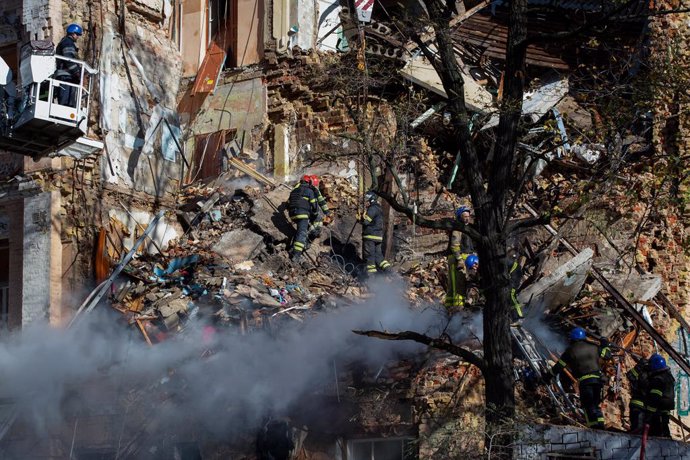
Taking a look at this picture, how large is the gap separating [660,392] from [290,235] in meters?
8.28

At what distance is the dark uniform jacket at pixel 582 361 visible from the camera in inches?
538

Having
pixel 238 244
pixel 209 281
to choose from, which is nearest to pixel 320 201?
pixel 238 244

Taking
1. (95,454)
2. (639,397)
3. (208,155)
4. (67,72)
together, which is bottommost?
(95,454)

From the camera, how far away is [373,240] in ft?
61.9

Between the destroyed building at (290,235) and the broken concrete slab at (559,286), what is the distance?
0.03 metres

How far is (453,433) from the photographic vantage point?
44.8ft

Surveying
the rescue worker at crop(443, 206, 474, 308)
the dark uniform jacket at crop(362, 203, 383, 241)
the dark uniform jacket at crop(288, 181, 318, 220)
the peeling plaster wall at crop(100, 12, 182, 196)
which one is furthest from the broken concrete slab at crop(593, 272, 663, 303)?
the peeling plaster wall at crop(100, 12, 182, 196)

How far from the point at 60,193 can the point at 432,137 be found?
301 inches

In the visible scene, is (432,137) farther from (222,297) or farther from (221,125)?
(222,297)

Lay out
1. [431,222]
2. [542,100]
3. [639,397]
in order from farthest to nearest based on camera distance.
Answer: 1. [542,100]
2. [639,397]
3. [431,222]

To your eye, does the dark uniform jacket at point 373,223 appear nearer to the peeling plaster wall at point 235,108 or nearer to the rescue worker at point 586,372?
the peeling plaster wall at point 235,108

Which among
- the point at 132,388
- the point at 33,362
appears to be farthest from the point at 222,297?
the point at 33,362

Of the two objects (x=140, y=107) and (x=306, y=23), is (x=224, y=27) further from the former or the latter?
(x=140, y=107)

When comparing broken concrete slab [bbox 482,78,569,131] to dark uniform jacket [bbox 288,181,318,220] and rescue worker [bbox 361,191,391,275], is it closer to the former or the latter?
rescue worker [bbox 361,191,391,275]
